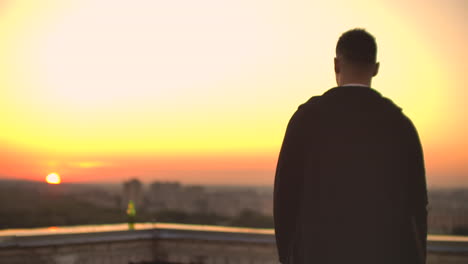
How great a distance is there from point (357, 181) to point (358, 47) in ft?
1.50

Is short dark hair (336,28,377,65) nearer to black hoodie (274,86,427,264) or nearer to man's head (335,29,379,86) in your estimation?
man's head (335,29,379,86)

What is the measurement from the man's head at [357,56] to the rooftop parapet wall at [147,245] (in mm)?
2571

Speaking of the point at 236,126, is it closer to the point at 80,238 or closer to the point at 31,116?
the point at 31,116

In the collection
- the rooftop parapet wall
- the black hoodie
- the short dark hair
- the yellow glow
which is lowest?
the rooftop parapet wall

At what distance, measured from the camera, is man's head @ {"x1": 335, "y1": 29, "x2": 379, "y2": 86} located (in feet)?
5.79

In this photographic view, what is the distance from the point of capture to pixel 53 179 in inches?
286

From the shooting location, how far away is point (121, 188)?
19.9ft

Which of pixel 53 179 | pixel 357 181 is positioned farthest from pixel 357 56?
pixel 53 179

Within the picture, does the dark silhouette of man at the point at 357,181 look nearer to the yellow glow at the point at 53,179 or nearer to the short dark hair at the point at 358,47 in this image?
the short dark hair at the point at 358,47

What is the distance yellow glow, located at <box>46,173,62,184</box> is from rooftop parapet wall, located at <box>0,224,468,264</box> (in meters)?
2.69

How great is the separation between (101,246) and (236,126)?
383 centimetres

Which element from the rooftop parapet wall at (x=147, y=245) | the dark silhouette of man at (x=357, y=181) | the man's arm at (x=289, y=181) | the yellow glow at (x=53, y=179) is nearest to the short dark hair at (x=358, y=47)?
the dark silhouette of man at (x=357, y=181)

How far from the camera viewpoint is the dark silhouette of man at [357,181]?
1.66 m

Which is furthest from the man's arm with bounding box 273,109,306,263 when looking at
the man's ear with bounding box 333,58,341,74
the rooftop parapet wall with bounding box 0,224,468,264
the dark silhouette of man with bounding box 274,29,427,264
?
the rooftop parapet wall with bounding box 0,224,468,264
